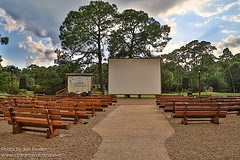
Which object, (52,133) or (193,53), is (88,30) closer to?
(52,133)

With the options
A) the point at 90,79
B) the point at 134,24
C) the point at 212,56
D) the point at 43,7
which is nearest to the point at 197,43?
the point at 212,56

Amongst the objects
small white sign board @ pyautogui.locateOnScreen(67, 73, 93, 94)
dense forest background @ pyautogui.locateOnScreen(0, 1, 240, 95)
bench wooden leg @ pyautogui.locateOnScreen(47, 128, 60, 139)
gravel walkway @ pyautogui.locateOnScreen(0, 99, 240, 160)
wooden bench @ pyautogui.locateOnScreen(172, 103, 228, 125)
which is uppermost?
dense forest background @ pyautogui.locateOnScreen(0, 1, 240, 95)

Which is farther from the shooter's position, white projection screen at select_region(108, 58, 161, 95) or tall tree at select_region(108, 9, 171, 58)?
tall tree at select_region(108, 9, 171, 58)

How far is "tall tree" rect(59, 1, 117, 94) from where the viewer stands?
28031mm

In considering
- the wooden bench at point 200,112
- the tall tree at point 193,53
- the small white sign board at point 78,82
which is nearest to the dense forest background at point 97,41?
the small white sign board at point 78,82

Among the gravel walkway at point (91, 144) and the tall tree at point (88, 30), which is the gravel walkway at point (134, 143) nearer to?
the gravel walkway at point (91, 144)

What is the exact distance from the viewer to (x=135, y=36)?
3070cm

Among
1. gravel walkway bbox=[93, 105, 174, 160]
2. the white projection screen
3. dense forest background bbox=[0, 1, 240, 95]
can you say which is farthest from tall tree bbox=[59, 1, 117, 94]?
gravel walkway bbox=[93, 105, 174, 160]

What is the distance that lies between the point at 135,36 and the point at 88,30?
565cm

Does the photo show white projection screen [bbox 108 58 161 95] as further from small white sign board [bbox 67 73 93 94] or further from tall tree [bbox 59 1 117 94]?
tall tree [bbox 59 1 117 94]

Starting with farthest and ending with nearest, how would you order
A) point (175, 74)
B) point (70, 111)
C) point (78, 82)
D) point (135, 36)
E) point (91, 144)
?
point (175, 74) < point (135, 36) < point (78, 82) < point (70, 111) < point (91, 144)

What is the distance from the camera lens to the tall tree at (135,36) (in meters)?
29.8

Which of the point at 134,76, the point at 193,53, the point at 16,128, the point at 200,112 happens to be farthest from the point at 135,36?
the point at 193,53

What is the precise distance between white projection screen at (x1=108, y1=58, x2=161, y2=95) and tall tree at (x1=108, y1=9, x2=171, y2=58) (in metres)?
5.75
